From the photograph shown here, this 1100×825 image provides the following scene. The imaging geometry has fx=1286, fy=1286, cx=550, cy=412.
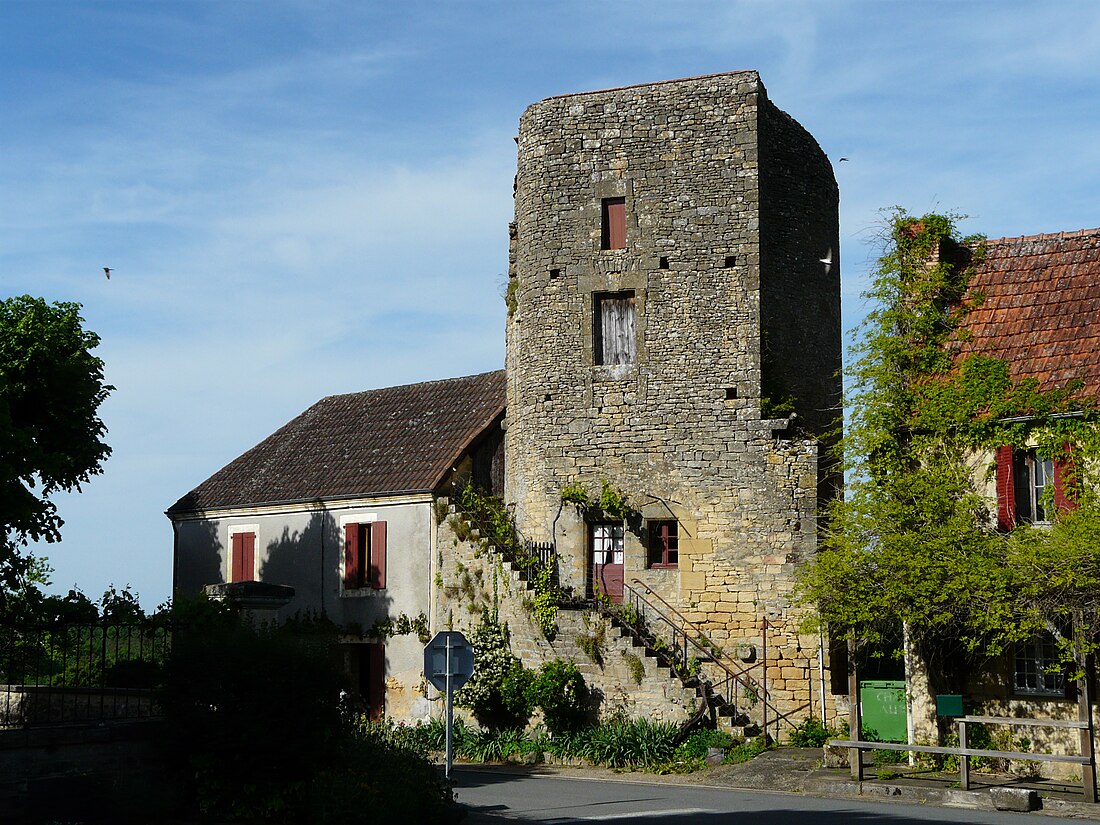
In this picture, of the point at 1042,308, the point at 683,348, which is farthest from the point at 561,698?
the point at 1042,308

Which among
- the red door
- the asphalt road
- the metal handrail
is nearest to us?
the asphalt road

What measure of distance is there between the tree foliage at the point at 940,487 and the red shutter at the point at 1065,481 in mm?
66

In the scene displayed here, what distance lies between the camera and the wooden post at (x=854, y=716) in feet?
58.6

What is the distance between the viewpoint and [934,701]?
18922 millimetres

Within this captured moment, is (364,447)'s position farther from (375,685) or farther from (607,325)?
(607,325)

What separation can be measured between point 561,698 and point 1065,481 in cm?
935

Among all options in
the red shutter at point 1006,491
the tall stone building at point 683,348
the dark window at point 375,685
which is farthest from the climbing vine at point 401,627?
the red shutter at point 1006,491

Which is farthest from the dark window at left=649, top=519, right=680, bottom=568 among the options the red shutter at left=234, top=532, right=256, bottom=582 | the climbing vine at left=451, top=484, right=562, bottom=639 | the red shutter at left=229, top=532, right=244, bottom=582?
the red shutter at left=229, top=532, right=244, bottom=582

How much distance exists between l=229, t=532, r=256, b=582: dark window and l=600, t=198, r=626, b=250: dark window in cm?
1164

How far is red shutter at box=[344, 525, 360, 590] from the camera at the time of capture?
28.1 meters

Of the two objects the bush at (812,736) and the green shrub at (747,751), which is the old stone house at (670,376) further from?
the green shrub at (747,751)

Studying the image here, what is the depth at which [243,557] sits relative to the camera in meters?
30.4

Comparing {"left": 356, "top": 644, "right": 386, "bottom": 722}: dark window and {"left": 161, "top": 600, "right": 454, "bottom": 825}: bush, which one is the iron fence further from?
{"left": 356, "top": 644, "right": 386, "bottom": 722}: dark window

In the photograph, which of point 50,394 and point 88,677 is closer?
point 88,677
